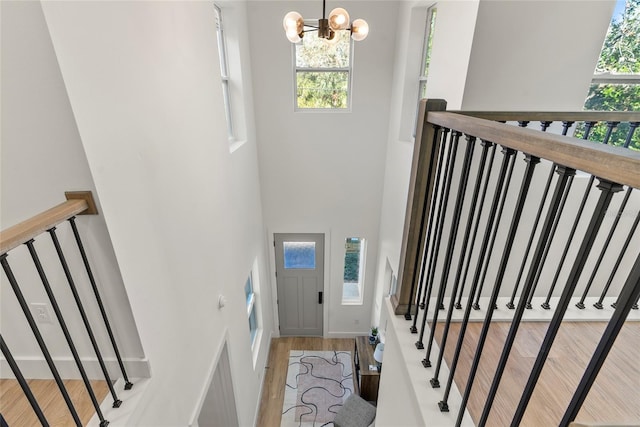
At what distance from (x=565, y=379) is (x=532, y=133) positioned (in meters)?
1.20

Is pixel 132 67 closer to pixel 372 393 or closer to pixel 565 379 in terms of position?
pixel 565 379

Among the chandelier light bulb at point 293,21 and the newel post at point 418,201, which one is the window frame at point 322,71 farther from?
the newel post at point 418,201

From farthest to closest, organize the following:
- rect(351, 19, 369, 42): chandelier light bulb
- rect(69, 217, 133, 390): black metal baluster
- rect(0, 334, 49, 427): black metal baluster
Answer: rect(351, 19, 369, 42): chandelier light bulb → rect(69, 217, 133, 390): black metal baluster → rect(0, 334, 49, 427): black metal baluster

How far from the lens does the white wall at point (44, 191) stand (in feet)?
3.83

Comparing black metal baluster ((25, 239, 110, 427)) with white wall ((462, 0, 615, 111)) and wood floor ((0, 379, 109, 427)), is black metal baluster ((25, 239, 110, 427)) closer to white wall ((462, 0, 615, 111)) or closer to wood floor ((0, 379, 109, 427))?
wood floor ((0, 379, 109, 427))

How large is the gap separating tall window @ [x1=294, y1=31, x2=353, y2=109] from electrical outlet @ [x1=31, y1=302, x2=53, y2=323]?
12.3ft

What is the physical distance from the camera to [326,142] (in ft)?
15.3

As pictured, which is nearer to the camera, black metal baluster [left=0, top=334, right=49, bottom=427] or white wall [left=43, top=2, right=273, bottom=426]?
black metal baluster [left=0, top=334, right=49, bottom=427]

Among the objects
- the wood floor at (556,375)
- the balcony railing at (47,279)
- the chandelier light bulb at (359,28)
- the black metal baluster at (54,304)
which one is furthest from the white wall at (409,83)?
the black metal baluster at (54,304)

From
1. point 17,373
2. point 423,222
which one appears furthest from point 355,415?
point 17,373

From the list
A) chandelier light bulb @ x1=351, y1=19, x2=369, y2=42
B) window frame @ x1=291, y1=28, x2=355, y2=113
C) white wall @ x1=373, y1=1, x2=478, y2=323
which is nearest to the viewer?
white wall @ x1=373, y1=1, x2=478, y2=323

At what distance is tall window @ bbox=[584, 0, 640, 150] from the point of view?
220cm

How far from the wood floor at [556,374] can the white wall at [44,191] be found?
151cm

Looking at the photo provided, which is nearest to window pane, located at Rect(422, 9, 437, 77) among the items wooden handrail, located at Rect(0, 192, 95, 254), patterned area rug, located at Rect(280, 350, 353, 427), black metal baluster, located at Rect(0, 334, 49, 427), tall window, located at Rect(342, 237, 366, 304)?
tall window, located at Rect(342, 237, 366, 304)
